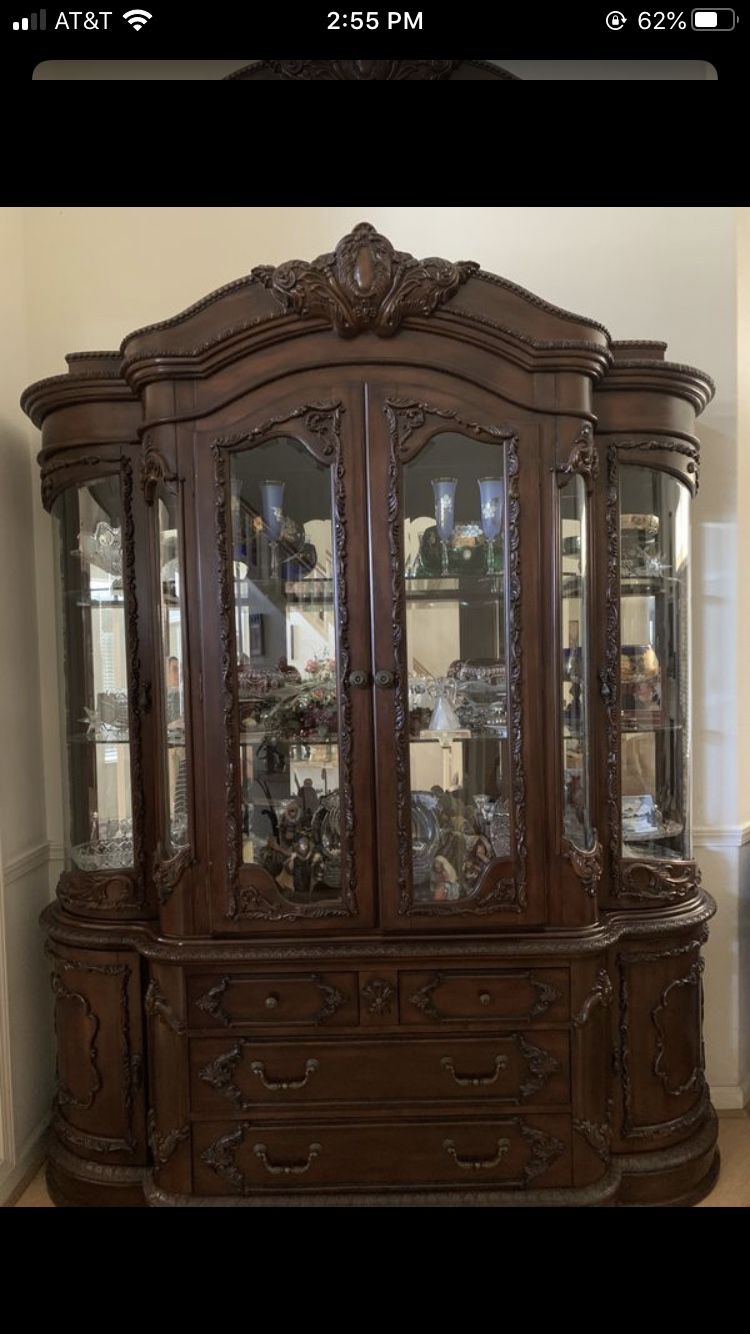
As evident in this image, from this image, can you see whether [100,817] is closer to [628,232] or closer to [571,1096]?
[571,1096]

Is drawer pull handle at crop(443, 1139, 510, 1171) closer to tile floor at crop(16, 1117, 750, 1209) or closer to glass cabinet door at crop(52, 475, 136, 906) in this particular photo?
tile floor at crop(16, 1117, 750, 1209)

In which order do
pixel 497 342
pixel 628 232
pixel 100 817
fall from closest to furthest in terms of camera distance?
A: pixel 497 342 < pixel 100 817 < pixel 628 232

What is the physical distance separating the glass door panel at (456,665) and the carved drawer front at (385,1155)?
491 mm

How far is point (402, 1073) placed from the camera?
1798 mm

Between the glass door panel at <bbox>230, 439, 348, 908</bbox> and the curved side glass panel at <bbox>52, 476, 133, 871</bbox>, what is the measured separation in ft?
1.12

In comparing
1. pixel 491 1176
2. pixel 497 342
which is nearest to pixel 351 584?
pixel 497 342

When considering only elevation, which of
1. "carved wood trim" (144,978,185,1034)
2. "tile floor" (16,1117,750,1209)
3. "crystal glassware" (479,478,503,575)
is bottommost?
"tile floor" (16,1117,750,1209)

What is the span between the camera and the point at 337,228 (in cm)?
229

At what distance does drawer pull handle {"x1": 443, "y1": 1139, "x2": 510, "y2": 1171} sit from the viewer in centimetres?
179

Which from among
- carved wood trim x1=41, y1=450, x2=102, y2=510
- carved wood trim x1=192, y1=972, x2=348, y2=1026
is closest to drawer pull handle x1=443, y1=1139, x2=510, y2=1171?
carved wood trim x1=192, y1=972, x2=348, y2=1026

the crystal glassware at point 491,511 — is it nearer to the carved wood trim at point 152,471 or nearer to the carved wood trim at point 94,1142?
the carved wood trim at point 152,471

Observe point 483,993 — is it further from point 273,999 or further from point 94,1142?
point 94,1142

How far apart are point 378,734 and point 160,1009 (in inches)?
29.4
